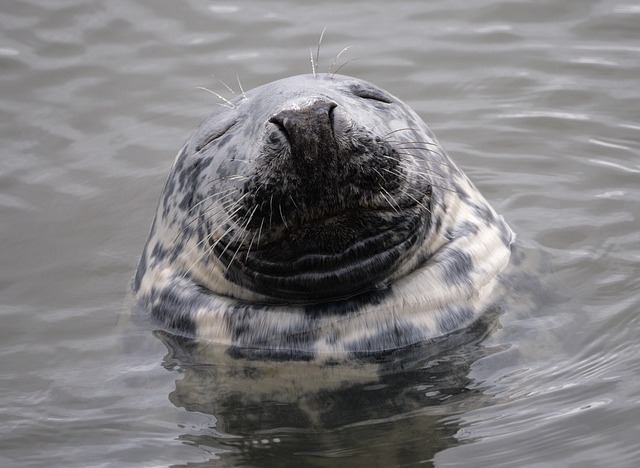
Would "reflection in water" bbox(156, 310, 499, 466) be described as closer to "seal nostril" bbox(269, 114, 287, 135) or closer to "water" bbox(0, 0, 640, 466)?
"water" bbox(0, 0, 640, 466)

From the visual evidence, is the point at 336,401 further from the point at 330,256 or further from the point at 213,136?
the point at 213,136

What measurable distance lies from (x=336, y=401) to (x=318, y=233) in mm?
646

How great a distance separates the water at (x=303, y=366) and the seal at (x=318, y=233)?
158 millimetres

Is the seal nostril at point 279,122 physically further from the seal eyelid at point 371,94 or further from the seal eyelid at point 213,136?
the seal eyelid at point 371,94

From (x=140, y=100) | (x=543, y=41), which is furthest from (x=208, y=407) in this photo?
(x=543, y=41)

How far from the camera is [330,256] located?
15.0 feet

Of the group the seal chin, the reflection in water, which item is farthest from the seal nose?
the reflection in water

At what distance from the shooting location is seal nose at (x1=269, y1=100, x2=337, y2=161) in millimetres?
4305

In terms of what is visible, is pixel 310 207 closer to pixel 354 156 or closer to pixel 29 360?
pixel 354 156

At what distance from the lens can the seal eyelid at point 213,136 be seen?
524 cm

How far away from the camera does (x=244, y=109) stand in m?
5.22

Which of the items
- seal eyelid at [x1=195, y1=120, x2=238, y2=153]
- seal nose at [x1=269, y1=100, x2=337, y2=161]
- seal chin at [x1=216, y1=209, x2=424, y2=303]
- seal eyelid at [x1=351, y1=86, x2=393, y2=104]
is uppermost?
seal eyelid at [x1=351, y1=86, x2=393, y2=104]

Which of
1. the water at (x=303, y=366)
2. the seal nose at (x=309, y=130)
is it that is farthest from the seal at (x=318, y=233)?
the water at (x=303, y=366)

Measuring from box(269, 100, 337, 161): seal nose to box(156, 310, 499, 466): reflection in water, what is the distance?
0.89 metres
